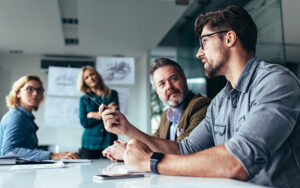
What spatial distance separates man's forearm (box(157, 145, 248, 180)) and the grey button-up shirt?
20 mm

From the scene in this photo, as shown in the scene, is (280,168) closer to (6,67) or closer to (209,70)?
(209,70)

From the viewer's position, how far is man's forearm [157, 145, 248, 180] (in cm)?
81

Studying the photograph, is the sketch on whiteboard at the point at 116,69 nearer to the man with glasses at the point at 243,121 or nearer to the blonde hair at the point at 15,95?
the blonde hair at the point at 15,95

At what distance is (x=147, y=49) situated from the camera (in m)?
Answer: 4.21

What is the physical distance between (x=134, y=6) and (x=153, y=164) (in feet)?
8.72

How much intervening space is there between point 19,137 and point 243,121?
158cm

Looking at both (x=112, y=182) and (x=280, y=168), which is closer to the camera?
(x=112, y=182)

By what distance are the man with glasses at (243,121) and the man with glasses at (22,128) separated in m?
1.02

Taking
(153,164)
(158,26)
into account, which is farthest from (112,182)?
(158,26)

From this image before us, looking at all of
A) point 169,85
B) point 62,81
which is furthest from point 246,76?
point 62,81

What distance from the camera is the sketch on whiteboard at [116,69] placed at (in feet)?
11.4

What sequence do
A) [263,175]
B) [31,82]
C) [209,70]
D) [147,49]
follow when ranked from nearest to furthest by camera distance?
[263,175] → [209,70] → [31,82] → [147,49]

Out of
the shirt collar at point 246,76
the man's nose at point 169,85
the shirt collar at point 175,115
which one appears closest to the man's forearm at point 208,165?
the shirt collar at point 246,76

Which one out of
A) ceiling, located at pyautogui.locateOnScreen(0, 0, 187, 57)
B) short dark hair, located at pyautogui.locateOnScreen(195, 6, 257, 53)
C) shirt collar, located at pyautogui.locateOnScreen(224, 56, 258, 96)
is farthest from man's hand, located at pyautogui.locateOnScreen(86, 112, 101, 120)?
shirt collar, located at pyautogui.locateOnScreen(224, 56, 258, 96)
